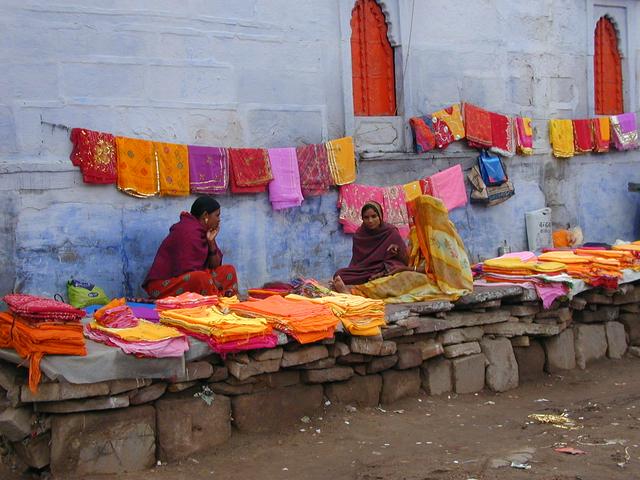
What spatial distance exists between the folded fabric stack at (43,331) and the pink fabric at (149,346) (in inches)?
10.1

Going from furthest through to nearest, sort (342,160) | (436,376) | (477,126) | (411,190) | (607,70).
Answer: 1. (607,70)
2. (477,126)
3. (411,190)
4. (342,160)
5. (436,376)

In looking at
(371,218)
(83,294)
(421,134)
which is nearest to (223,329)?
(83,294)

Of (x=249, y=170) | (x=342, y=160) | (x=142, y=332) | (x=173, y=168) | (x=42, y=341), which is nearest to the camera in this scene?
(x=42, y=341)

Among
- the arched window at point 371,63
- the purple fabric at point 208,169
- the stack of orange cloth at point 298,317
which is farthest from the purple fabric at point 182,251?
the arched window at point 371,63

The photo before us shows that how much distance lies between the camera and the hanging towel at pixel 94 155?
296 inches

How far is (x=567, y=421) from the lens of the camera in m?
6.82

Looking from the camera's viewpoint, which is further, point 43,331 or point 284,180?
point 284,180

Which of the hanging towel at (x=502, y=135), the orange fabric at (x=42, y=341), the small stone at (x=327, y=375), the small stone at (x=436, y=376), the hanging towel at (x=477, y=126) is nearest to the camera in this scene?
the orange fabric at (x=42, y=341)

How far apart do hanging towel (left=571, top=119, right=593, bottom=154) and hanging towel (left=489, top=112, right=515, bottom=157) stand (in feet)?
3.80

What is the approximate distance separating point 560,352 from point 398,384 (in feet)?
7.06

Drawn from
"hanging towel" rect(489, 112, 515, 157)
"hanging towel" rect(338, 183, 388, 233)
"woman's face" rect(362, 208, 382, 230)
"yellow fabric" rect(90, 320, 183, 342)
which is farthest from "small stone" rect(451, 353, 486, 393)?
"hanging towel" rect(489, 112, 515, 157)

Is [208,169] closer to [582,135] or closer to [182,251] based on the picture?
[182,251]

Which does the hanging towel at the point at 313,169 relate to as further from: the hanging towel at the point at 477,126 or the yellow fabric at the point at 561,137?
the yellow fabric at the point at 561,137

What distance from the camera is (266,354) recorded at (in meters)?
6.18
